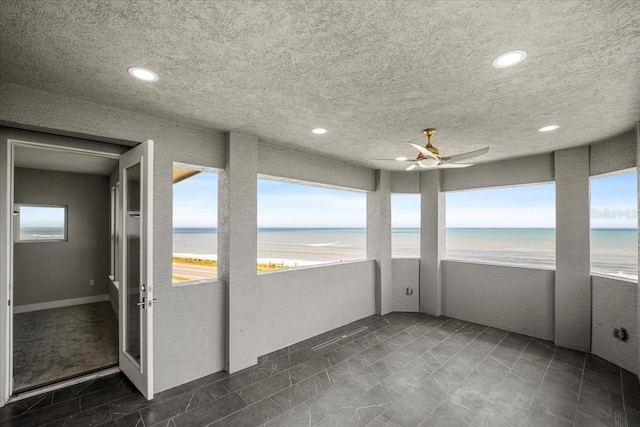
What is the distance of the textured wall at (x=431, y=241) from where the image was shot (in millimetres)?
5246

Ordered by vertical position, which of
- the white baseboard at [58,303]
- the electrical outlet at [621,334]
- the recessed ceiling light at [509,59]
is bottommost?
the white baseboard at [58,303]

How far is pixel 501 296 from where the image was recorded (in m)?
4.64

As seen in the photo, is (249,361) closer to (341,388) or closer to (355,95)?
(341,388)

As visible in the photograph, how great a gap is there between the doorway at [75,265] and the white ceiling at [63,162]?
17mm

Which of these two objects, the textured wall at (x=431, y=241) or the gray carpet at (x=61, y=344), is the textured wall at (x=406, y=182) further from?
the gray carpet at (x=61, y=344)

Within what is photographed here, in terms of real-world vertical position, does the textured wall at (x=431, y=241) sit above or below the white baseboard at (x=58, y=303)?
above

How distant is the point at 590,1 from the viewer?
4.27ft

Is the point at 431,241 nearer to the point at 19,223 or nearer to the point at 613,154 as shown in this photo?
the point at 613,154

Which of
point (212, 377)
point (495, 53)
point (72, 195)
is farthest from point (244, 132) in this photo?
point (72, 195)

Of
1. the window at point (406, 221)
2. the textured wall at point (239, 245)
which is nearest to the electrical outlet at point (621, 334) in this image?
the window at point (406, 221)

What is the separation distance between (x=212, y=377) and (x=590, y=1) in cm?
400

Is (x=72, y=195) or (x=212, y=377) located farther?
(x=72, y=195)

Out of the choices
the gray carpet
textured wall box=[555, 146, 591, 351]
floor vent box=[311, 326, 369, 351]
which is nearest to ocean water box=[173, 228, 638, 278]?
textured wall box=[555, 146, 591, 351]

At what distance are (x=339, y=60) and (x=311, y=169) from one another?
98.9 inches
